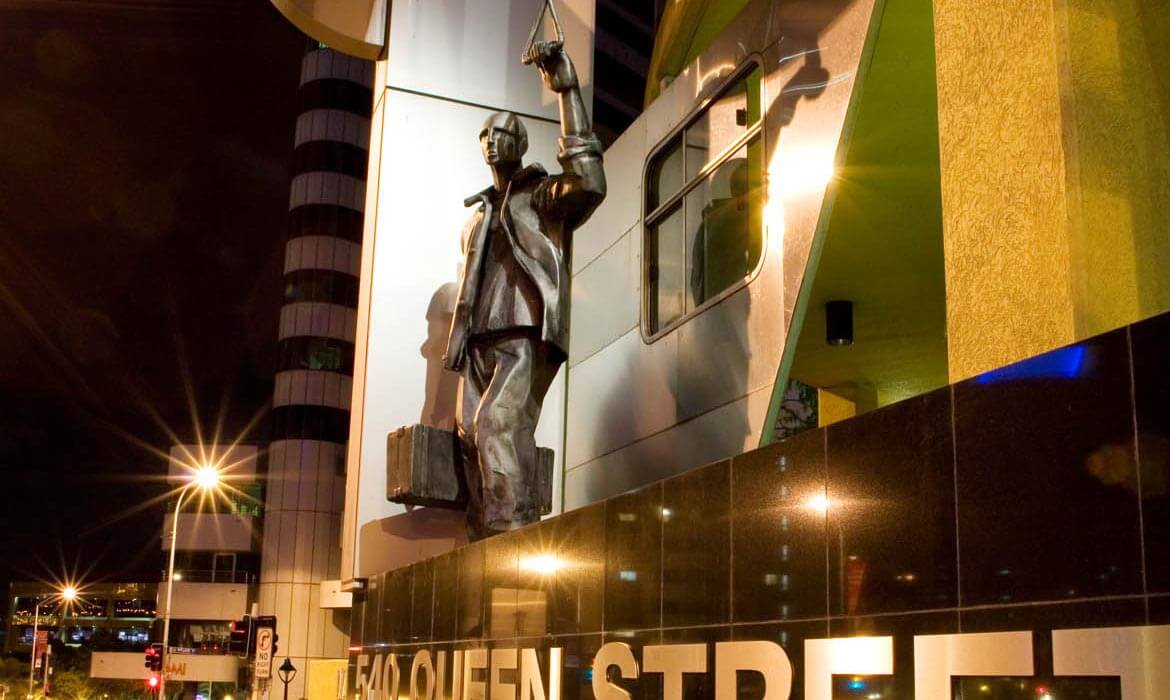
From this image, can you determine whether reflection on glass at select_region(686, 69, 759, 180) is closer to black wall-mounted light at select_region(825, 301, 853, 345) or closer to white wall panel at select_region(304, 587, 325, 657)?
black wall-mounted light at select_region(825, 301, 853, 345)

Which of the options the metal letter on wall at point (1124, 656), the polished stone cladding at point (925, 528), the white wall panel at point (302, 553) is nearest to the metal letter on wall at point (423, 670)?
the polished stone cladding at point (925, 528)

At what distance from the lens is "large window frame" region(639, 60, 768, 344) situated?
9.62 metres

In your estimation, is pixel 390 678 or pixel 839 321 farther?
pixel 839 321

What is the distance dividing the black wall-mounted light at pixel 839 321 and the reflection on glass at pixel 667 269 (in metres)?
3.61

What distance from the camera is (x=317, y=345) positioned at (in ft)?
187

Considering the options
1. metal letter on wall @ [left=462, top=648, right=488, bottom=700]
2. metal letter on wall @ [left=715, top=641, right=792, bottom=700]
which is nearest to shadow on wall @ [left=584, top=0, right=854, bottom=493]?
metal letter on wall @ [left=462, top=648, right=488, bottom=700]

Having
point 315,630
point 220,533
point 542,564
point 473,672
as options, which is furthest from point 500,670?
point 220,533

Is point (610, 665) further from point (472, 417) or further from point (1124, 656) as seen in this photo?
point (472, 417)

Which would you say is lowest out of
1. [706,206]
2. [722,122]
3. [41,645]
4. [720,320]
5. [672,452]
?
[41,645]

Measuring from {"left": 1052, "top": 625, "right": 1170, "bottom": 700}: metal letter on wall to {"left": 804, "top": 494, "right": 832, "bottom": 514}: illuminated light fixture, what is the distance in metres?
1.28

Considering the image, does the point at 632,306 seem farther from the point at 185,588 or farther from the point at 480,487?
the point at 185,588

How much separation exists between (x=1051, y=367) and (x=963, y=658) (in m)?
0.95

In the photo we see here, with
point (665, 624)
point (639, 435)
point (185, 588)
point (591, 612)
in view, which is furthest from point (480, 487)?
point (185, 588)

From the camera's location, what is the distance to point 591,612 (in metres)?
7.17
